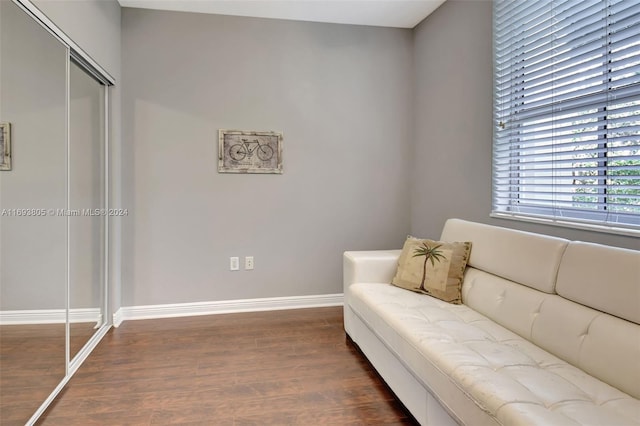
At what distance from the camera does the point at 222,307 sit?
3377 mm

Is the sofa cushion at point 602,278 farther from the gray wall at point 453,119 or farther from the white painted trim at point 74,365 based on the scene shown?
the white painted trim at point 74,365

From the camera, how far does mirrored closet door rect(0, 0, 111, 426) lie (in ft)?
5.29

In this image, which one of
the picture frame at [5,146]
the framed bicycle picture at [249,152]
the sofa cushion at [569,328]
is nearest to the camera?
the sofa cushion at [569,328]

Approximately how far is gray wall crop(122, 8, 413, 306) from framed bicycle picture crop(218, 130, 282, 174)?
67mm

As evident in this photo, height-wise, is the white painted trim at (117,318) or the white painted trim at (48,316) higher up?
the white painted trim at (48,316)

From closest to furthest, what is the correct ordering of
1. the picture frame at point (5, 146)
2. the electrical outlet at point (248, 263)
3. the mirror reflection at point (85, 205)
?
the picture frame at point (5, 146) < the mirror reflection at point (85, 205) < the electrical outlet at point (248, 263)

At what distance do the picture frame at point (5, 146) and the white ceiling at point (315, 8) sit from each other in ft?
6.48

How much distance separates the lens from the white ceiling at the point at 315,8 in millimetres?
3076

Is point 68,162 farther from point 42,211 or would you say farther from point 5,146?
point 5,146

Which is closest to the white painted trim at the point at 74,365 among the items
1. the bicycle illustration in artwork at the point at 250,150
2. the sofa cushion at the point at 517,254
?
the bicycle illustration in artwork at the point at 250,150

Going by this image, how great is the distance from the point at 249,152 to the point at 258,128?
0.24m

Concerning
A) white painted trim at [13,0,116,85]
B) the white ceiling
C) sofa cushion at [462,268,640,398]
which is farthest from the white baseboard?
the white ceiling

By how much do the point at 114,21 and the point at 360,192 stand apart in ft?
8.27

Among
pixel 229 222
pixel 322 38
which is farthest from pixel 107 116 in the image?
pixel 322 38
